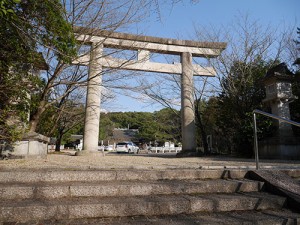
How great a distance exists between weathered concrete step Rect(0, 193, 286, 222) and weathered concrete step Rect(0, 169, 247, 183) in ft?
1.71

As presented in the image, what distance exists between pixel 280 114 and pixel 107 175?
8.07 meters

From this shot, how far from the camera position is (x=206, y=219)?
2.29 metres

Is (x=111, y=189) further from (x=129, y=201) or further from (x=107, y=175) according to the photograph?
(x=107, y=175)

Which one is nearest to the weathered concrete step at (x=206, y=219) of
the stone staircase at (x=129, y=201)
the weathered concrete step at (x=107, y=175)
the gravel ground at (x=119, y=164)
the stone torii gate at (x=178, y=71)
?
the stone staircase at (x=129, y=201)

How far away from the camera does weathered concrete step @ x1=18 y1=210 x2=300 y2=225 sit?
2.14 m

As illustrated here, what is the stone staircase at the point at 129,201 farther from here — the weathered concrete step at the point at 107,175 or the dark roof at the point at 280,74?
the dark roof at the point at 280,74

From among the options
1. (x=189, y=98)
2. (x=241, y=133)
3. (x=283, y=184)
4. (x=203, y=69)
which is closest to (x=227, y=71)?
(x=203, y=69)

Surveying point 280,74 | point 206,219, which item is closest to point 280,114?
point 280,74

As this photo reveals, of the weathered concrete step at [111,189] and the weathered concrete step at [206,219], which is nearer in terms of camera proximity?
the weathered concrete step at [206,219]

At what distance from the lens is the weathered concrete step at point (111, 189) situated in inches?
96.7

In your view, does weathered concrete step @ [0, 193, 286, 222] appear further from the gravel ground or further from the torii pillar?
the torii pillar

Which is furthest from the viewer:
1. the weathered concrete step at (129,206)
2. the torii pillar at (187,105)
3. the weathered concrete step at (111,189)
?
the torii pillar at (187,105)

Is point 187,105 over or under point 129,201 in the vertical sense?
→ over

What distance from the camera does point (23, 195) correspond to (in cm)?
244
